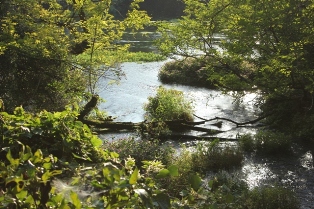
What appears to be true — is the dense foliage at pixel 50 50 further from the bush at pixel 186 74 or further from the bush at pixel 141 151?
the bush at pixel 186 74

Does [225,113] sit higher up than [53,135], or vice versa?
[53,135]

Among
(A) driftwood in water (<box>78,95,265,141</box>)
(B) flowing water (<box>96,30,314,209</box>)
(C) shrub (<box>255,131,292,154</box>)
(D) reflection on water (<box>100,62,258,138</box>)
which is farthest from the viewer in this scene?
(D) reflection on water (<box>100,62,258,138</box>)

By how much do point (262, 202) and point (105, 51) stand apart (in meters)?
6.85

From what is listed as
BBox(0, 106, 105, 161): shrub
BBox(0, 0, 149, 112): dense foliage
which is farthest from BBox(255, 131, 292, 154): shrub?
BBox(0, 106, 105, 161): shrub

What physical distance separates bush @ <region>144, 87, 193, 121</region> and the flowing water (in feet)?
1.54

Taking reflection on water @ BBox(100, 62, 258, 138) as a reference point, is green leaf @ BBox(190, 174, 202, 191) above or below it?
above

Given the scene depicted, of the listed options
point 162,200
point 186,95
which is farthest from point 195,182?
point 186,95

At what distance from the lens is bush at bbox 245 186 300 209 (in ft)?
22.1

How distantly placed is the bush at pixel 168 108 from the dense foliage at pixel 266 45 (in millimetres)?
2340

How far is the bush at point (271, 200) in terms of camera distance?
675 centimetres

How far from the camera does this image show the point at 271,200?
6.85 meters

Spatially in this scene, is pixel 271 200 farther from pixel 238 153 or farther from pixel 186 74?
pixel 186 74

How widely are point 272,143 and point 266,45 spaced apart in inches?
115

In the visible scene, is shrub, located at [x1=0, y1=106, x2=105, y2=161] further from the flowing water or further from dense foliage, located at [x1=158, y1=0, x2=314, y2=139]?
dense foliage, located at [x1=158, y1=0, x2=314, y2=139]
